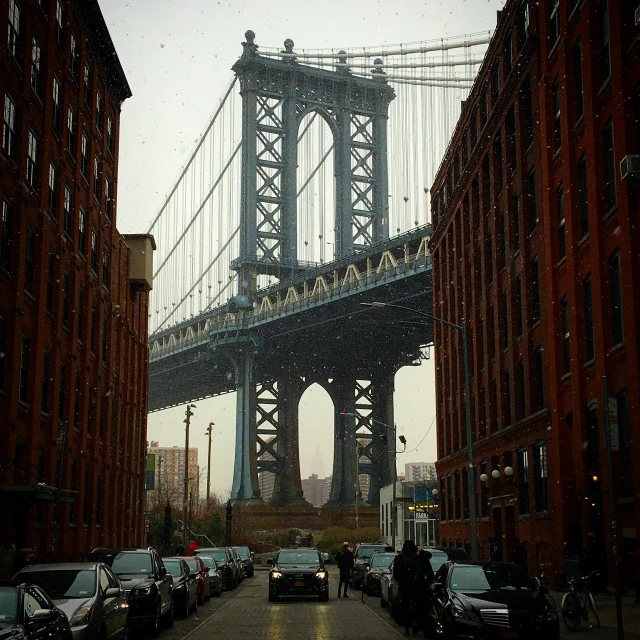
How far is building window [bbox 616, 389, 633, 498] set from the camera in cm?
2564

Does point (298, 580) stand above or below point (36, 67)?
below

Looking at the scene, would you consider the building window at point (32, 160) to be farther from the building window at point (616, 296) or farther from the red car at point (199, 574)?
the building window at point (616, 296)

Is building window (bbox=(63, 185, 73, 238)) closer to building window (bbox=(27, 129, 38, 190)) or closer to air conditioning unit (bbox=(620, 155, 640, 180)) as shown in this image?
building window (bbox=(27, 129, 38, 190))

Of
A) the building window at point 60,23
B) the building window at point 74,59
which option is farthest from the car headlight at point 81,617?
the building window at point 74,59

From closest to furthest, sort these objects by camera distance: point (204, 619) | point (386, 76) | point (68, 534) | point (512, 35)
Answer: point (204, 619)
point (68, 534)
point (512, 35)
point (386, 76)

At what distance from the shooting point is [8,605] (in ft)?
37.2

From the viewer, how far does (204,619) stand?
2348 centimetres

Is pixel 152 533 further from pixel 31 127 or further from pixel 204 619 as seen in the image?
pixel 204 619

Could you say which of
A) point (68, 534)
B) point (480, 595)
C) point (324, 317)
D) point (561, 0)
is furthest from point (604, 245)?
point (324, 317)

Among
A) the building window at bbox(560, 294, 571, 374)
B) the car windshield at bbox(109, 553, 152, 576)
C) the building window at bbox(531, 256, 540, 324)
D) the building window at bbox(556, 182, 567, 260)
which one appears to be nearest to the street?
the car windshield at bbox(109, 553, 152, 576)

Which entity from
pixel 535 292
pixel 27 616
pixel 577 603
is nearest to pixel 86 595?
pixel 27 616

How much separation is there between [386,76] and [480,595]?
8013 centimetres

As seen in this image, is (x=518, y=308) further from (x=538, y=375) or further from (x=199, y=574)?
(x=199, y=574)

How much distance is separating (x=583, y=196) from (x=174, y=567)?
15253mm
